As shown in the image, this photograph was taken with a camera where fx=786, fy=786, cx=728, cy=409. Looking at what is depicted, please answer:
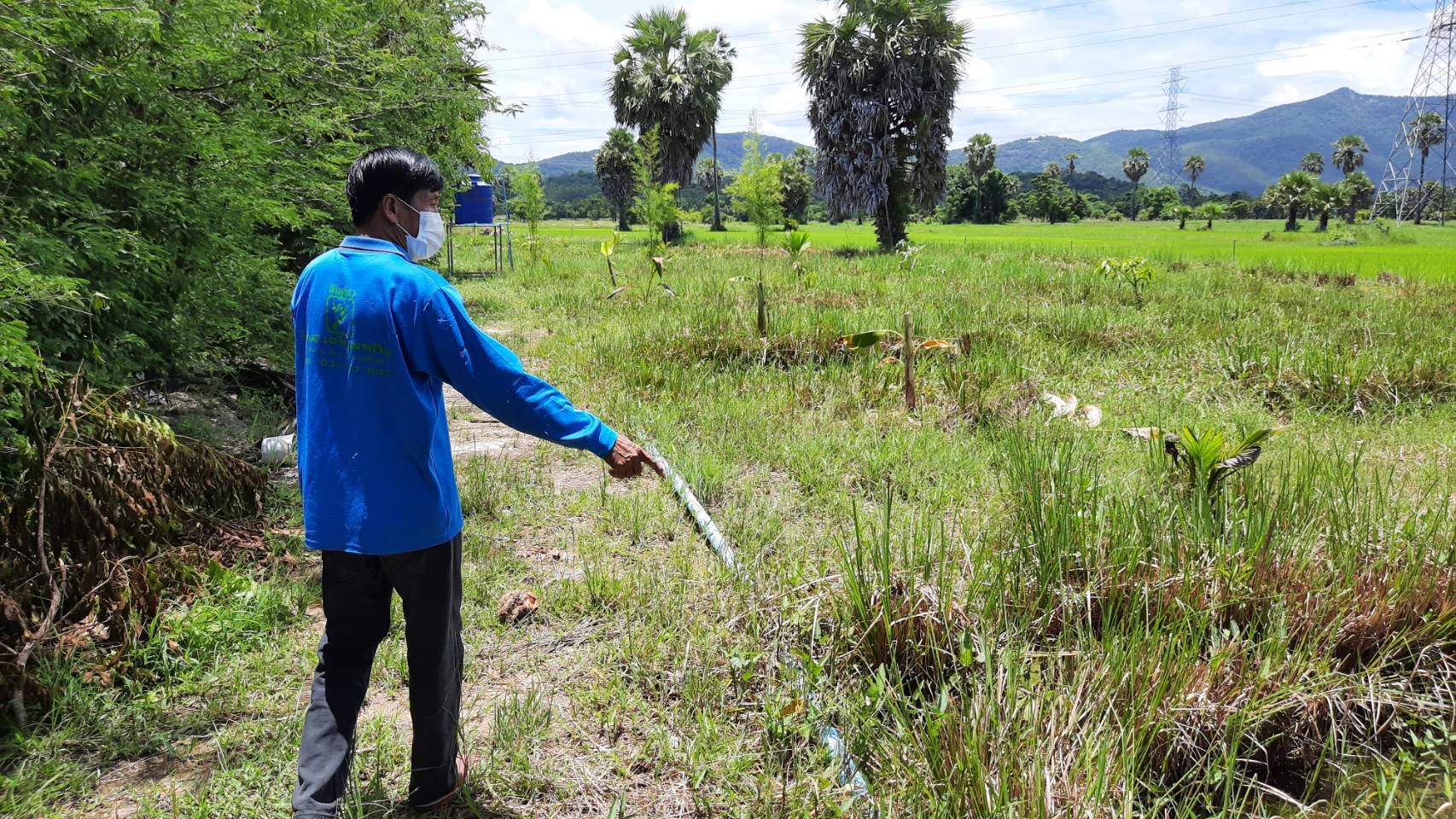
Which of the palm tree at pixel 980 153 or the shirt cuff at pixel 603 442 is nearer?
the shirt cuff at pixel 603 442

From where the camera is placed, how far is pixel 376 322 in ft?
6.21

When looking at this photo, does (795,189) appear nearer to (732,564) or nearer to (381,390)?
(732,564)

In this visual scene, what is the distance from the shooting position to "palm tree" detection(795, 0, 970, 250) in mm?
25969

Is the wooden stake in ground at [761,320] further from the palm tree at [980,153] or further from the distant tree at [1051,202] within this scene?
the palm tree at [980,153]

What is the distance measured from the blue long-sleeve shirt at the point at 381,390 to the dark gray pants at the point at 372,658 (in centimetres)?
10

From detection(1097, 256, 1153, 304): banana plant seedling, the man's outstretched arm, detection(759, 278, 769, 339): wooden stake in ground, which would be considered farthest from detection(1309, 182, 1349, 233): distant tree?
the man's outstretched arm

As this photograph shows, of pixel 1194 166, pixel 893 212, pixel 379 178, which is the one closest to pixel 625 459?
pixel 379 178

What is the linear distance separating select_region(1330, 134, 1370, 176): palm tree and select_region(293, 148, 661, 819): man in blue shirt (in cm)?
11094

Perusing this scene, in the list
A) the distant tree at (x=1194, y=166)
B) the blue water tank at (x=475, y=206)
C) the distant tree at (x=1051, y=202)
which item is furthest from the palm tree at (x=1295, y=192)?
the distant tree at (x=1194, y=166)

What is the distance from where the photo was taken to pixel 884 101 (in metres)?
26.6

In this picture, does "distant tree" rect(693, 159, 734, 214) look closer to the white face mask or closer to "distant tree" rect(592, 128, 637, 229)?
"distant tree" rect(592, 128, 637, 229)

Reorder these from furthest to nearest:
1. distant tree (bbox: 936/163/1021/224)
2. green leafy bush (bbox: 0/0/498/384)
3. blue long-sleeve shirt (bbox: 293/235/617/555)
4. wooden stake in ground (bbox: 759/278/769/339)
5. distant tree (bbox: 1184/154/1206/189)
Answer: distant tree (bbox: 1184/154/1206/189) → distant tree (bbox: 936/163/1021/224) → wooden stake in ground (bbox: 759/278/769/339) → green leafy bush (bbox: 0/0/498/384) → blue long-sleeve shirt (bbox: 293/235/617/555)

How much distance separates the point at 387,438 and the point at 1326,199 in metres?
70.1

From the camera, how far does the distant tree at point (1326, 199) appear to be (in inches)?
2167
